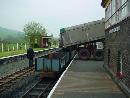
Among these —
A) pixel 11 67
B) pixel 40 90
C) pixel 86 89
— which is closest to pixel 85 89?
pixel 86 89

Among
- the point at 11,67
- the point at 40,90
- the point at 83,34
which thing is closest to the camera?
the point at 40,90

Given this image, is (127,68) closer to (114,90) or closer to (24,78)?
(114,90)

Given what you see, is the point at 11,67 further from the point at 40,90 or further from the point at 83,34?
the point at 83,34

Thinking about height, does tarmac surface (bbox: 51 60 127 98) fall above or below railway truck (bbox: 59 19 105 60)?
below

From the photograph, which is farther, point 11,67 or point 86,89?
point 11,67

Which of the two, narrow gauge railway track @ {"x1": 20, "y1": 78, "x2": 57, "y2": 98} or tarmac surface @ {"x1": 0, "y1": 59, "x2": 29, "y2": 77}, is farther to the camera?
tarmac surface @ {"x1": 0, "y1": 59, "x2": 29, "y2": 77}

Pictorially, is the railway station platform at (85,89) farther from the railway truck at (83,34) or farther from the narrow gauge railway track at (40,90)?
the railway truck at (83,34)

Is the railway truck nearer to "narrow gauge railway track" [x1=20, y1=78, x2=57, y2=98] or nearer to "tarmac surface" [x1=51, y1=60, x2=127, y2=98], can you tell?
"narrow gauge railway track" [x1=20, y1=78, x2=57, y2=98]

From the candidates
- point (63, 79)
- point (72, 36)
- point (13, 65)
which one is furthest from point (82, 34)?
point (63, 79)

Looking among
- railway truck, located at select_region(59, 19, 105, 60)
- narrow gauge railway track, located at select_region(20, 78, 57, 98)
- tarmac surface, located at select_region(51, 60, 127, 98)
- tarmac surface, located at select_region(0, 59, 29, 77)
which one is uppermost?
railway truck, located at select_region(59, 19, 105, 60)

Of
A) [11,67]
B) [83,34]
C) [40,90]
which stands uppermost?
[83,34]

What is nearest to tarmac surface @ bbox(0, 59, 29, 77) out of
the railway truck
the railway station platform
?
the railway truck

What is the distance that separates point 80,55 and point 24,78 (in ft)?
52.8

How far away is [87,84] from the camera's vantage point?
18391 mm
